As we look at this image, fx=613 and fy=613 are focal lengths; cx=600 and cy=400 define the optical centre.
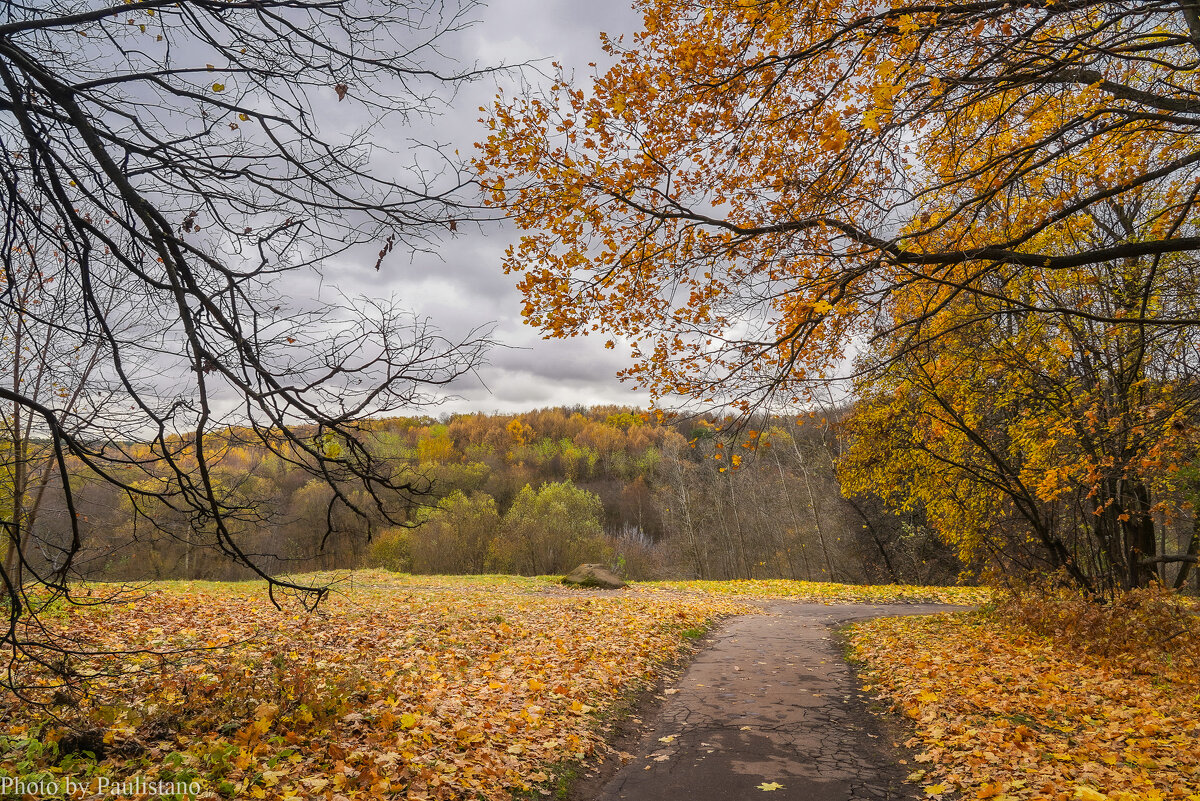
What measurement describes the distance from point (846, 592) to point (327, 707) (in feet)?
65.1

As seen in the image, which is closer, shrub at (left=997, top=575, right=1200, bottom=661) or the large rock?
shrub at (left=997, top=575, right=1200, bottom=661)

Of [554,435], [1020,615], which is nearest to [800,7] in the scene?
[1020,615]

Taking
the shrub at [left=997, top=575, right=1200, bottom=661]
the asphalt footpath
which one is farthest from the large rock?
the shrub at [left=997, top=575, right=1200, bottom=661]

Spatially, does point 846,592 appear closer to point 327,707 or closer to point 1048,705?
point 1048,705

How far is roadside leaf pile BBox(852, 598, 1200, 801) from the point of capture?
4344 mm

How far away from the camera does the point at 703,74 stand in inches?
229

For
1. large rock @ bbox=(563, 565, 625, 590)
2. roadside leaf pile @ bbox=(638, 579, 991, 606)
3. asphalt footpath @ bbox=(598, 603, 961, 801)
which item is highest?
asphalt footpath @ bbox=(598, 603, 961, 801)

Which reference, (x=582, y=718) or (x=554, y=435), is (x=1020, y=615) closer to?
(x=582, y=718)

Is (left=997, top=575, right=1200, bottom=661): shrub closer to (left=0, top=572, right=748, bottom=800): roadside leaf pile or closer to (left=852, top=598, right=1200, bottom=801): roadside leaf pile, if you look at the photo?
(left=852, top=598, right=1200, bottom=801): roadside leaf pile

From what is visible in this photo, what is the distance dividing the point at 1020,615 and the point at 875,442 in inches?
172

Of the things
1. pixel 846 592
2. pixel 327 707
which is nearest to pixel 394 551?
pixel 846 592

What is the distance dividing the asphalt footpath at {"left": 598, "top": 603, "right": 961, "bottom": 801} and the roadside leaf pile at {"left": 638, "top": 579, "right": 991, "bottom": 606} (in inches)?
416

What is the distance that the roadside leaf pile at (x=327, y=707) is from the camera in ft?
12.6

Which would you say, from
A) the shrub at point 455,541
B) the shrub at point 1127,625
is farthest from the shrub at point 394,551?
the shrub at point 1127,625
